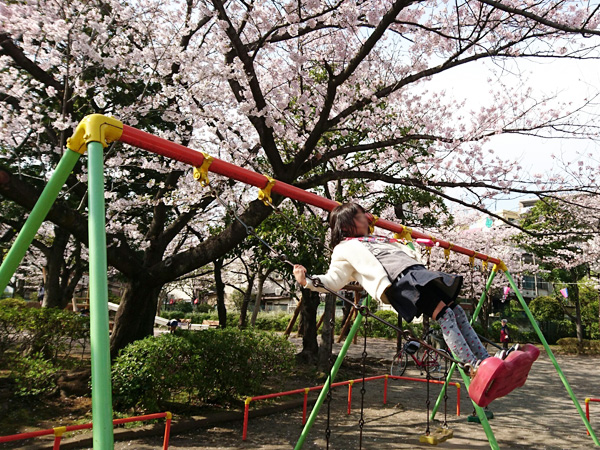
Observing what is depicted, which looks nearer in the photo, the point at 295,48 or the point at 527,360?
the point at 527,360

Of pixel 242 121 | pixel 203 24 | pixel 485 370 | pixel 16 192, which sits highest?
pixel 203 24

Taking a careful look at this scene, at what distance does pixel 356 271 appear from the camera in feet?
9.93

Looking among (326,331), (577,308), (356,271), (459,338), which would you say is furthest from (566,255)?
(356,271)

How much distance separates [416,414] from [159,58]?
769cm

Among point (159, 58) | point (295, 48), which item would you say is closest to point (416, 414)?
point (295, 48)

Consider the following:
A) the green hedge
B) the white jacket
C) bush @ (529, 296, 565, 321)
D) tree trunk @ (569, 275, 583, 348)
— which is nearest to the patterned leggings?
the white jacket

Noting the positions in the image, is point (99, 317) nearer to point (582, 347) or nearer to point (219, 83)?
point (219, 83)

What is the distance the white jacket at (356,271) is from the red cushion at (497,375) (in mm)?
711

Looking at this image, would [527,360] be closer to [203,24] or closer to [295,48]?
[295,48]

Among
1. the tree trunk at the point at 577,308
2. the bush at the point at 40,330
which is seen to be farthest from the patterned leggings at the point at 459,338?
the tree trunk at the point at 577,308

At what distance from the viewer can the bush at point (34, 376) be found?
596 centimetres

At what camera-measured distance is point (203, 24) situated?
7875 millimetres

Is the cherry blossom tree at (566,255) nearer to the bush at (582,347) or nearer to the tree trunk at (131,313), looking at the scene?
the bush at (582,347)

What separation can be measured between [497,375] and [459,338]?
385 millimetres
